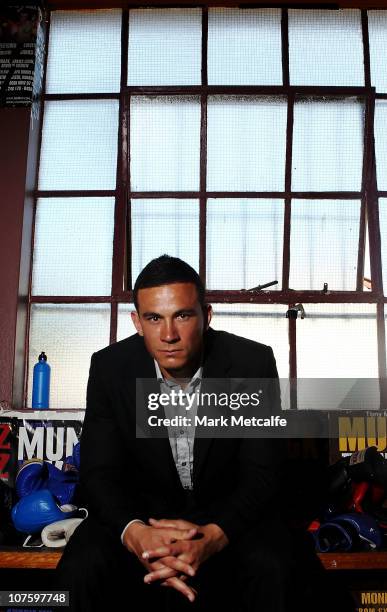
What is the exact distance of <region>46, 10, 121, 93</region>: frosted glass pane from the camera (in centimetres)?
378

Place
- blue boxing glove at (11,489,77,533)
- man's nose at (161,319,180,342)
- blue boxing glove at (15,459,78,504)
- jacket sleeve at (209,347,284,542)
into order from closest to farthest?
jacket sleeve at (209,347,284,542) → man's nose at (161,319,180,342) → blue boxing glove at (11,489,77,533) → blue boxing glove at (15,459,78,504)

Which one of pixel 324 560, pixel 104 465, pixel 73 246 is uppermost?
pixel 73 246

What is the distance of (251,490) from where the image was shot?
1.84m

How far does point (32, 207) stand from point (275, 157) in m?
1.53

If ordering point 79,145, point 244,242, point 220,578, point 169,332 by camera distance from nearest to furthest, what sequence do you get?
point 220,578
point 169,332
point 244,242
point 79,145

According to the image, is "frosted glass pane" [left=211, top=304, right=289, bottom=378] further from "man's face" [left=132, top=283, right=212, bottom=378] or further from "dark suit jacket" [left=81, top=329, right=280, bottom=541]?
"man's face" [left=132, top=283, right=212, bottom=378]

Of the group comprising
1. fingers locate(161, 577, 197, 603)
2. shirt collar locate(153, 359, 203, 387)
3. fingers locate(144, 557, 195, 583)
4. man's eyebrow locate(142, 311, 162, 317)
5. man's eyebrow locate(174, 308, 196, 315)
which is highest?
man's eyebrow locate(174, 308, 196, 315)

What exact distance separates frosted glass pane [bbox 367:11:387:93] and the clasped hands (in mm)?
3031

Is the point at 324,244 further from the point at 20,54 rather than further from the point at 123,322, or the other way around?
the point at 20,54

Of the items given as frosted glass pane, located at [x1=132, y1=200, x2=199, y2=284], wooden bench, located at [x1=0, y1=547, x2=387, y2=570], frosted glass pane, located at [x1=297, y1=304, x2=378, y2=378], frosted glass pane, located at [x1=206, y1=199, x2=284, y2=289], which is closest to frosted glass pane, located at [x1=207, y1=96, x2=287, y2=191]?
frosted glass pane, located at [x1=206, y1=199, x2=284, y2=289]

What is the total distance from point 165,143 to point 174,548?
2.67 metres

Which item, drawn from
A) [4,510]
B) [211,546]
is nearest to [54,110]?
[4,510]

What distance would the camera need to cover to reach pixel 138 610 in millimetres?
1805

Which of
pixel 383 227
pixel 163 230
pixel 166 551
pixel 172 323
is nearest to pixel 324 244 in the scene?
pixel 383 227
